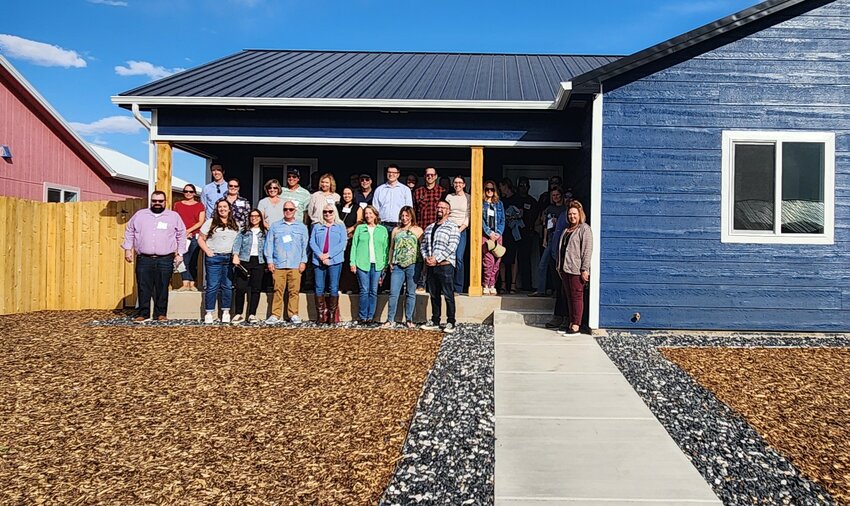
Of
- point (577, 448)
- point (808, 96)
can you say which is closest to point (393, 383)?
point (577, 448)

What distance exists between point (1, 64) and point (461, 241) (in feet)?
37.7

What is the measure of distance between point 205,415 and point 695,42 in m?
6.66

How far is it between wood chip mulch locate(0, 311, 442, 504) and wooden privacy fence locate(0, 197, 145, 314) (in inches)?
101

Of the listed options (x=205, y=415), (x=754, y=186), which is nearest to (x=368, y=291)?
(x=205, y=415)

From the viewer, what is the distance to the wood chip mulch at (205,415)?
113 inches

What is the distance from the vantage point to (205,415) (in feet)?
12.9

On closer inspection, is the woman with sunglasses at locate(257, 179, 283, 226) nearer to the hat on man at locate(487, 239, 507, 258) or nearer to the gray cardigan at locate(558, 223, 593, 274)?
the hat on man at locate(487, 239, 507, 258)

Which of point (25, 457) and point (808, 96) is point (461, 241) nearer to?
point (808, 96)

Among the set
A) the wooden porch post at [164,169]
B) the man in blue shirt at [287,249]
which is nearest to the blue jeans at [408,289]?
the man in blue shirt at [287,249]

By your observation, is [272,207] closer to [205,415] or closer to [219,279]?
[219,279]

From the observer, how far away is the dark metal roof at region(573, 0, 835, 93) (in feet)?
22.0

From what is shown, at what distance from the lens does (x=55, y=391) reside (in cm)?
452

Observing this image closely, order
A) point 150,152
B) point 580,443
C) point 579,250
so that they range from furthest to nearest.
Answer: point 150,152
point 579,250
point 580,443

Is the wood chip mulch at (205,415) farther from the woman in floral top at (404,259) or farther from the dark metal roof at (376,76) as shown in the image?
the dark metal roof at (376,76)
